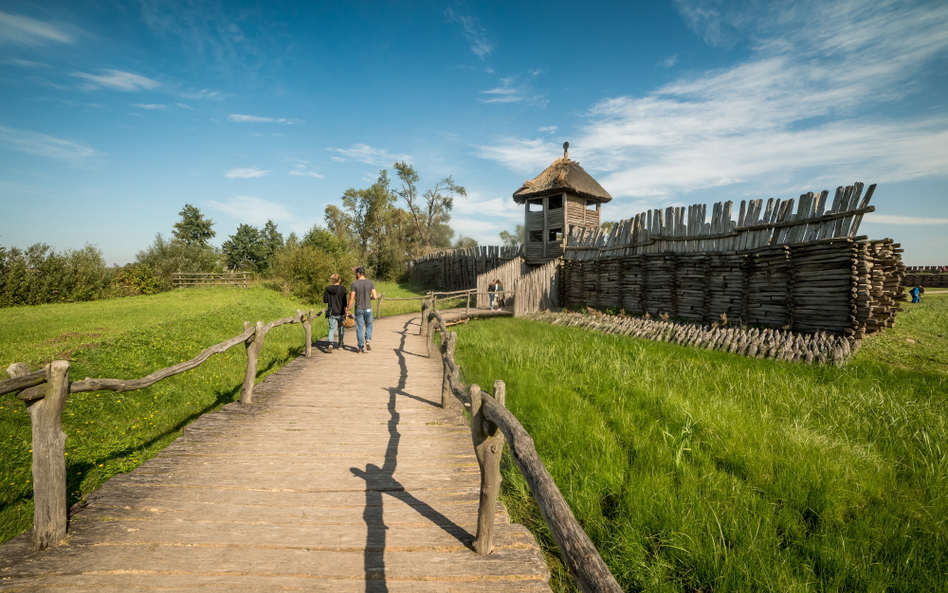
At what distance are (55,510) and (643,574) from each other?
14.9ft

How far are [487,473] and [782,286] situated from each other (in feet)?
37.8

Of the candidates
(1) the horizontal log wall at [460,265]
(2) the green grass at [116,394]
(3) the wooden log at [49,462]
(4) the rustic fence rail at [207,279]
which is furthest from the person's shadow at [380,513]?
(4) the rustic fence rail at [207,279]

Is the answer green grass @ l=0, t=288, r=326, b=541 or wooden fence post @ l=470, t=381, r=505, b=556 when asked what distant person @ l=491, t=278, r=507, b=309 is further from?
wooden fence post @ l=470, t=381, r=505, b=556

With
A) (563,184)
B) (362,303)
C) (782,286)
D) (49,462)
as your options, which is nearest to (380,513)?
(49,462)

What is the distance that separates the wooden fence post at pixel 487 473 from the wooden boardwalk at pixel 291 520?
0.44ft

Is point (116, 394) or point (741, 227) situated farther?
point (741, 227)

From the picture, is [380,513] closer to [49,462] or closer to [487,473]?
[487,473]

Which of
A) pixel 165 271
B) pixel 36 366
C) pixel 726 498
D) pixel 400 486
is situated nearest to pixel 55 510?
pixel 400 486

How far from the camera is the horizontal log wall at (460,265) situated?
81.5ft

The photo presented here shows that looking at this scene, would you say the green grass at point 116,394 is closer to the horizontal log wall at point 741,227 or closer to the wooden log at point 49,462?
the wooden log at point 49,462

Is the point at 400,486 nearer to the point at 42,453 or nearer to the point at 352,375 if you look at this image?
the point at 42,453

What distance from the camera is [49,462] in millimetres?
2916

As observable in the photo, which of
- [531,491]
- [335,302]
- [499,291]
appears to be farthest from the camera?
[499,291]

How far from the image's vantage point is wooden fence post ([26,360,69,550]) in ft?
9.26
